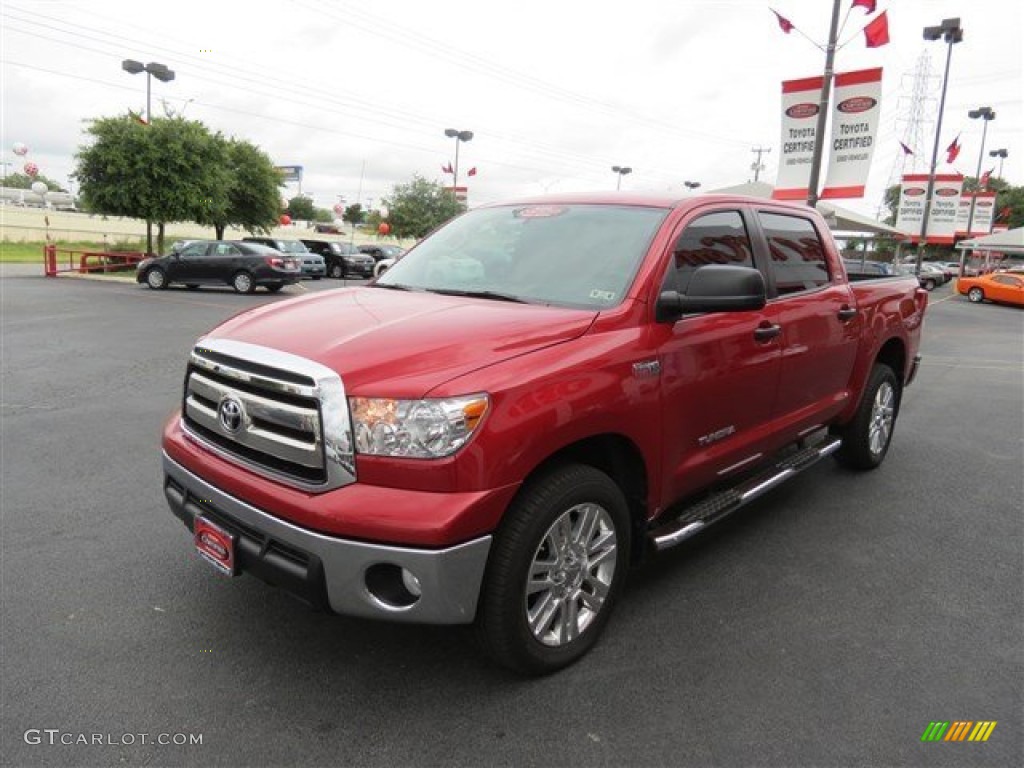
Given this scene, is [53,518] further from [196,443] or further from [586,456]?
[586,456]

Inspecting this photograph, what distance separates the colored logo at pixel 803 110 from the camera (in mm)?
15891

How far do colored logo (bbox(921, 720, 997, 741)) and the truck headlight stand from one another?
76.9 inches

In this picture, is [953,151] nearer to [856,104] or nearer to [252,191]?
[856,104]

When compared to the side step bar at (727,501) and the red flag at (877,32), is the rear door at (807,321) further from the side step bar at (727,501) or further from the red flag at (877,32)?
the red flag at (877,32)

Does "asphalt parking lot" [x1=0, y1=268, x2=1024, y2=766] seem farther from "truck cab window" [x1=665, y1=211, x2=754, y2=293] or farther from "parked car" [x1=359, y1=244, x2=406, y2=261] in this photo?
"parked car" [x1=359, y1=244, x2=406, y2=261]

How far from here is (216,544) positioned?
2730mm

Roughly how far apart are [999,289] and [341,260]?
27.8m

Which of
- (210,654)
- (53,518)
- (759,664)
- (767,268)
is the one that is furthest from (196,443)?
(767,268)

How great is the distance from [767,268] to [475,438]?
231 centimetres

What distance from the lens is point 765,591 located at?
11.7 feet

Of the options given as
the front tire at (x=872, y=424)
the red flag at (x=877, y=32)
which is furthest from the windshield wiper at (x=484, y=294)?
the red flag at (x=877, y=32)

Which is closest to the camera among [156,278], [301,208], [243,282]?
[243,282]

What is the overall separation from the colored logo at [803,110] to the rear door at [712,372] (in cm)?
1405

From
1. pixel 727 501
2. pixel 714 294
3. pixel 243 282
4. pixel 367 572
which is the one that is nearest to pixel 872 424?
pixel 727 501
